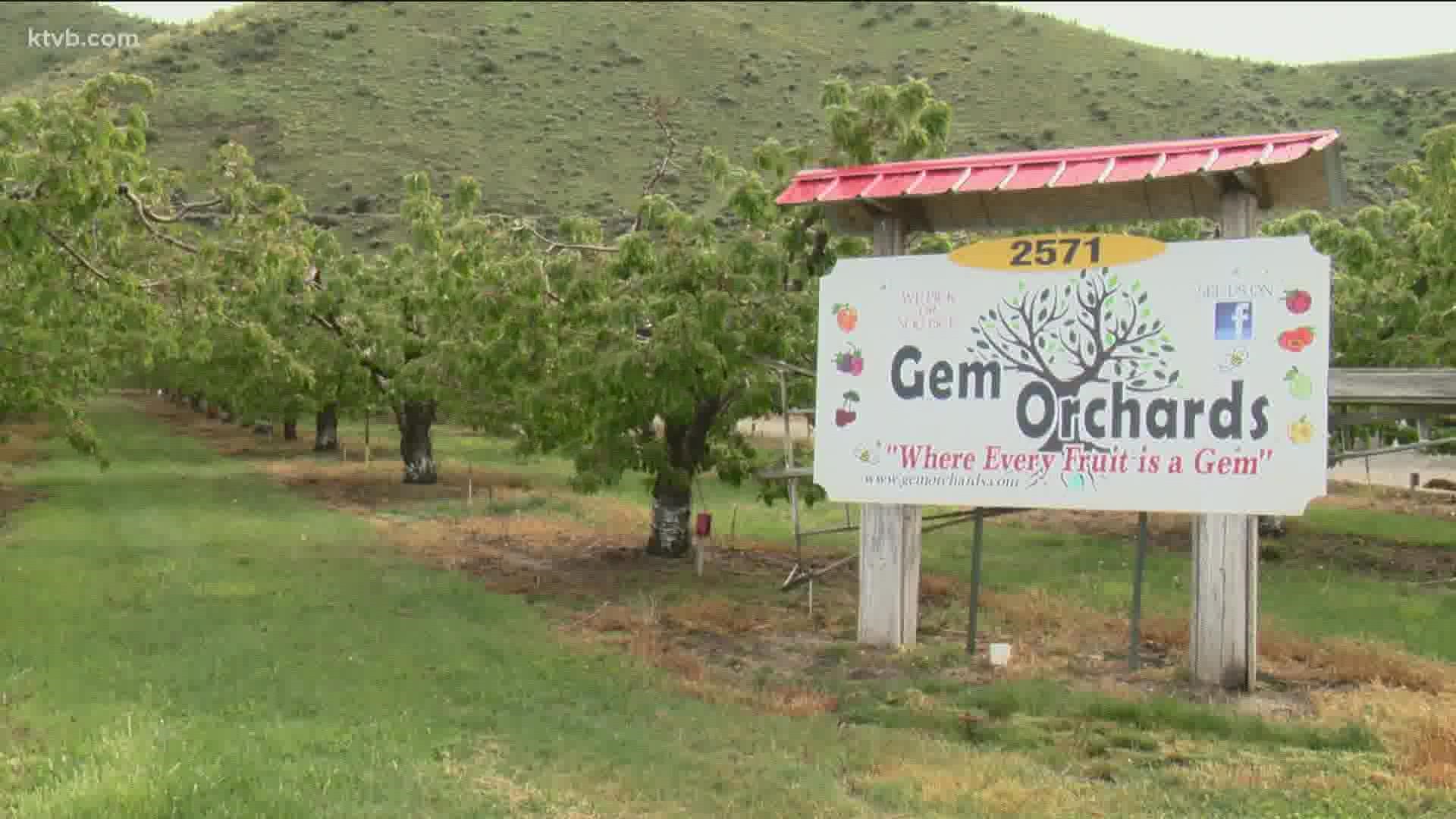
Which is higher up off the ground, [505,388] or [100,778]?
[505,388]

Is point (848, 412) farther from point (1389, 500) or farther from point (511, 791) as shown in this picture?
point (1389, 500)

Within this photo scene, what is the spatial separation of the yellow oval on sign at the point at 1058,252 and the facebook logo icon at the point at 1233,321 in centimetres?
64

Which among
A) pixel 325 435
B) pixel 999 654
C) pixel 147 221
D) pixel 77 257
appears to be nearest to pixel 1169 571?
pixel 999 654

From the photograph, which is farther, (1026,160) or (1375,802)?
(1026,160)

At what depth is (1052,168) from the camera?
10.3 meters

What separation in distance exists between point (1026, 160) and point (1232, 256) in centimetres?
177

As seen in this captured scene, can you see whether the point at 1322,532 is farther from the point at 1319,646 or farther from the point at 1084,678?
the point at 1084,678

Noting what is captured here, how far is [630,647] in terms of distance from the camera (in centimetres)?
1138

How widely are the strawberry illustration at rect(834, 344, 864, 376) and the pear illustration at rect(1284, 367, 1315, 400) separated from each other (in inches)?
131

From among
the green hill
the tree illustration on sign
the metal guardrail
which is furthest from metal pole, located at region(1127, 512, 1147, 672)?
the green hill

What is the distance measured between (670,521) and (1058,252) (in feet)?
27.0

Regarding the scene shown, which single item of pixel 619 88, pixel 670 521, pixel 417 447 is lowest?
pixel 670 521

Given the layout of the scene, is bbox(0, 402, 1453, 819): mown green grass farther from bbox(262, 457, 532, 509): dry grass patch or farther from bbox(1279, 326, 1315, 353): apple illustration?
bbox(262, 457, 532, 509): dry grass patch

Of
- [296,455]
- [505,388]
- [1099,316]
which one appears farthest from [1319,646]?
[296,455]
